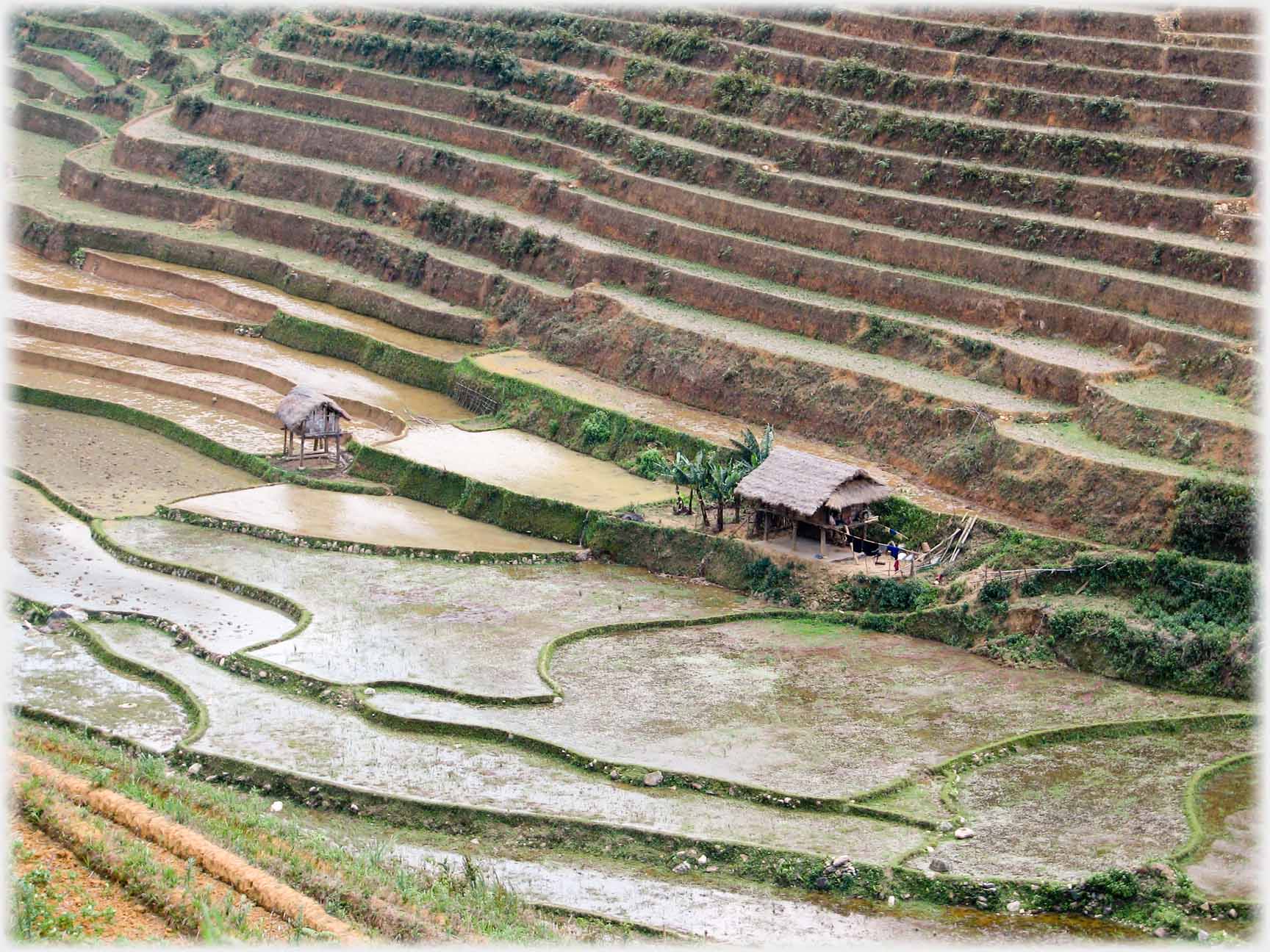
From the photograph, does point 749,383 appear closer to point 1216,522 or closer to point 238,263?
point 1216,522

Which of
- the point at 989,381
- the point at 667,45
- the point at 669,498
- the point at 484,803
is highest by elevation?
the point at 667,45

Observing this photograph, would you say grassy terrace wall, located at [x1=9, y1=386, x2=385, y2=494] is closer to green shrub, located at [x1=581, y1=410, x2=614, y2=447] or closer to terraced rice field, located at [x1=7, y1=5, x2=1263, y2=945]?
terraced rice field, located at [x1=7, y1=5, x2=1263, y2=945]

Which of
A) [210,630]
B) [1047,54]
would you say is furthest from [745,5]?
[210,630]

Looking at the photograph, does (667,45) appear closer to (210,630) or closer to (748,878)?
(210,630)

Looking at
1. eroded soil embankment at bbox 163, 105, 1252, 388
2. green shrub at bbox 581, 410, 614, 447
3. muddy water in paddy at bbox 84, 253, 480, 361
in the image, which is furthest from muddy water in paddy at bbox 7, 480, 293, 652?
eroded soil embankment at bbox 163, 105, 1252, 388

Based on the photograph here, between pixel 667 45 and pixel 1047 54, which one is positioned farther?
pixel 667 45

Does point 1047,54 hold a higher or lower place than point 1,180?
higher

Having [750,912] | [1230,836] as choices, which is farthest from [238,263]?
[1230,836]

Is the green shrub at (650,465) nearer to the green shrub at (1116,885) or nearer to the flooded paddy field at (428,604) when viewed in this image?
the flooded paddy field at (428,604)

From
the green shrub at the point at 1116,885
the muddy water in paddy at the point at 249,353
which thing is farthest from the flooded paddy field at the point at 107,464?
the green shrub at the point at 1116,885
